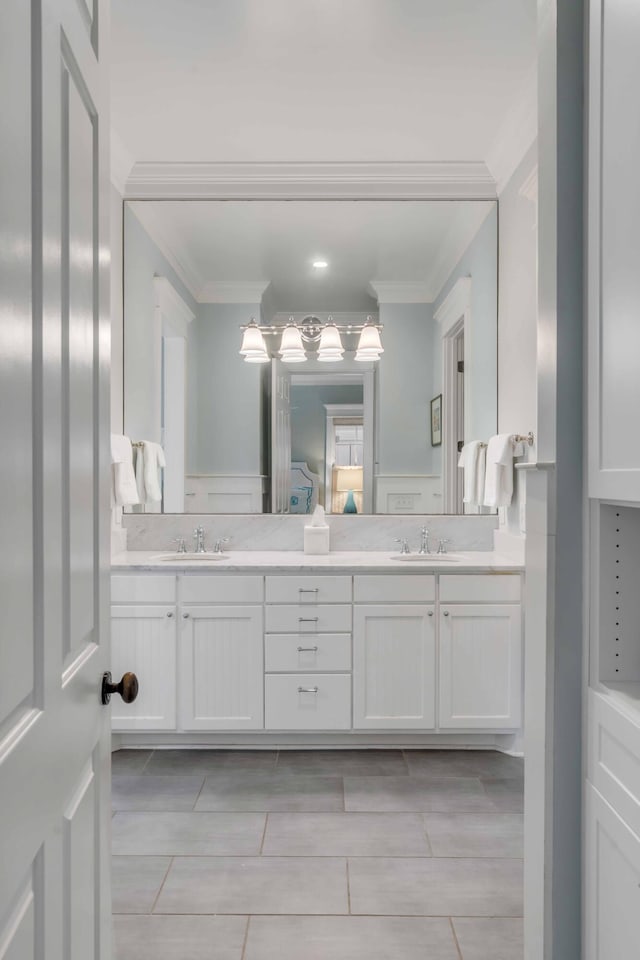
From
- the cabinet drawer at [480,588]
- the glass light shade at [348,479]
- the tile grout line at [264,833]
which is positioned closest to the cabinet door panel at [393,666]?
the cabinet drawer at [480,588]

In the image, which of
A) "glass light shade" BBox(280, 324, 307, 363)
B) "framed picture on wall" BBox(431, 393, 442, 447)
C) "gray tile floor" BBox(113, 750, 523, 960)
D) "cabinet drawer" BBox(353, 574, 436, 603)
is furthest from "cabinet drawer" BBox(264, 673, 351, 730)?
"glass light shade" BBox(280, 324, 307, 363)

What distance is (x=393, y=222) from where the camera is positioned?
329 cm

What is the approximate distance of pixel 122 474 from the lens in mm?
3012

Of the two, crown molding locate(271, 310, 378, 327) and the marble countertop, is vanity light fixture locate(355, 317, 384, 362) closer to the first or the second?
crown molding locate(271, 310, 378, 327)

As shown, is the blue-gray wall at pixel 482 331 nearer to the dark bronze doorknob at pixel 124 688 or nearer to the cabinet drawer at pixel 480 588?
the cabinet drawer at pixel 480 588

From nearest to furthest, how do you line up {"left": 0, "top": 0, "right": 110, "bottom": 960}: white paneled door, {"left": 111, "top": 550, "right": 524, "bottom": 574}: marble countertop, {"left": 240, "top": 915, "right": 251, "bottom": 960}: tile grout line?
{"left": 0, "top": 0, "right": 110, "bottom": 960}: white paneled door, {"left": 240, "top": 915, "right": 251, "bottom": 960}: tile grout line, {"left": 111, "top": 550, "right": 524, "bottom": 574}: marble countertop

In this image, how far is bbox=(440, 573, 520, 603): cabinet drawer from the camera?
111 inches

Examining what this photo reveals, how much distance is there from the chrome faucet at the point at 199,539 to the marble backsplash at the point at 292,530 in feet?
0.09

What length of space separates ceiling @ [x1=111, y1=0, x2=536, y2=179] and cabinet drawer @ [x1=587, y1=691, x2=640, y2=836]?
2163 millimetres

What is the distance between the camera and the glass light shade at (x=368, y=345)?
334 cm

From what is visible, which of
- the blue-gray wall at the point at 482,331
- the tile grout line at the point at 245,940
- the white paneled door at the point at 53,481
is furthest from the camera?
the blue-gray wall at the point at 482,331

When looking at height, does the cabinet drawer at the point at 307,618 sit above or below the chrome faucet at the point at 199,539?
below

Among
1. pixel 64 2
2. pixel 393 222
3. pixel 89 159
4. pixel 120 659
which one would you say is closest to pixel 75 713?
pixel 89 159

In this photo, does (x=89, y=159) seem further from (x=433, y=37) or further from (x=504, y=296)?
(x=504, y=296)
